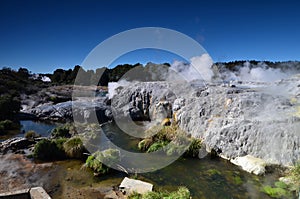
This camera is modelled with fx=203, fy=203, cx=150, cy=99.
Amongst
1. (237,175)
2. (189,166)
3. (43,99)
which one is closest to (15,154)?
(189,166)

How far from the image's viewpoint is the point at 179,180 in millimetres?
8578

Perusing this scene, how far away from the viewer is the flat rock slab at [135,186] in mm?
7289

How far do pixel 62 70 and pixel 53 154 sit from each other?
61.8 metres

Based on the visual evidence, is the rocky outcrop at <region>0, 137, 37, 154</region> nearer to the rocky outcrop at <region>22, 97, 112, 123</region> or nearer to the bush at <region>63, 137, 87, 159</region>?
the bush at <region>63, 137, 87, 159</region>

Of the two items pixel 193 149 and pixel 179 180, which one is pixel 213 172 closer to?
pixel 179 180

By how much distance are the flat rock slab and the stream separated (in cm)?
53

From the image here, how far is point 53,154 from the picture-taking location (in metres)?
10.9

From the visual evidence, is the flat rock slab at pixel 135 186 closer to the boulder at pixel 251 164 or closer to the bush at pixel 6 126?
the boulder at pixel 251 164

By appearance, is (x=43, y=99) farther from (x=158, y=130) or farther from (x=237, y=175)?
(x=237, y=175)

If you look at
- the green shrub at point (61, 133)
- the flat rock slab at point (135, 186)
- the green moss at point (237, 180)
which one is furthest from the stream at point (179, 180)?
the green shrub at point (61, 133)

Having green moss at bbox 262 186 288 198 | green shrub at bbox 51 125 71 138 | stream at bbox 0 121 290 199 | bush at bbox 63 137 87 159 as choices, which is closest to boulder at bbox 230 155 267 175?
stream at bbox 0 121 290 199

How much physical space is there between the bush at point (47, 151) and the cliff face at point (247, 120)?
7734 millimetres

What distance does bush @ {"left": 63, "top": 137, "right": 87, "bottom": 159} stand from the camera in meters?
10.7

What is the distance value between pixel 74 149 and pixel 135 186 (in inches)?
185
